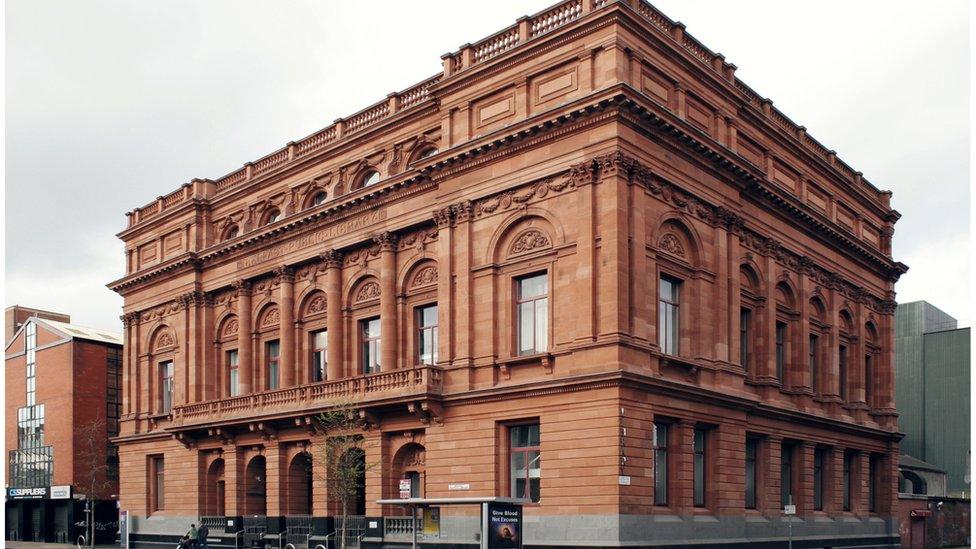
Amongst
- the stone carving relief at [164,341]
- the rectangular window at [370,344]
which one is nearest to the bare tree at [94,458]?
the stone carving relief at [164,341]

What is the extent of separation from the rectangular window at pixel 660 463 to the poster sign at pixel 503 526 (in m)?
9.33

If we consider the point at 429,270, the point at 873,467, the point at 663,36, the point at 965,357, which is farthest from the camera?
the point at 965,357

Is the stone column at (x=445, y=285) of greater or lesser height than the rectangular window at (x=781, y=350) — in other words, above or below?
above

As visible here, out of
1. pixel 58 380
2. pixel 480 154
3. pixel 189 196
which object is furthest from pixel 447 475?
pixel 58 380

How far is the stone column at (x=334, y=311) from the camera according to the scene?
4747cm

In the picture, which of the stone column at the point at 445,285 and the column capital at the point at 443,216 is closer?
the stone column at the point at 445,285

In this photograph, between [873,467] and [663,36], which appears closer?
[663,36]

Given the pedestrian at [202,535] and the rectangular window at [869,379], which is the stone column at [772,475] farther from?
the pedestrian at [202,535]

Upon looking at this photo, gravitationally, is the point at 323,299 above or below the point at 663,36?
below

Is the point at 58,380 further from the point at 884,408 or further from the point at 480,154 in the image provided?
the point at 884,408

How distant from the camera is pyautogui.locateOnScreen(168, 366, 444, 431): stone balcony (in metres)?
41.0

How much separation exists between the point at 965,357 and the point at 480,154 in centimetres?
5252

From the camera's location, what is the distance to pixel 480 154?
40.8 meters

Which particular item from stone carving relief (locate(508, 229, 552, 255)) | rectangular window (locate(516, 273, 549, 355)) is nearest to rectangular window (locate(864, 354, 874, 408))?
rectangular window (locate(516, 273, 549, 355))
